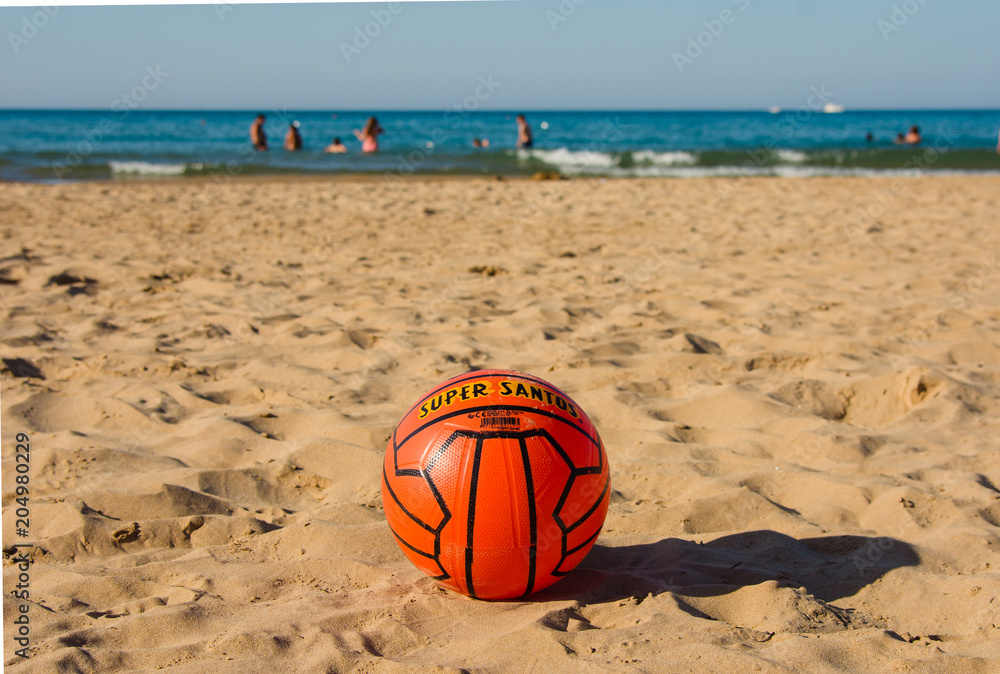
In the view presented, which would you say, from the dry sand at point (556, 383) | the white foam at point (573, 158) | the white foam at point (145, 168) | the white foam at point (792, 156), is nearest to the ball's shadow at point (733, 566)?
the dry sand at point (556, 383)

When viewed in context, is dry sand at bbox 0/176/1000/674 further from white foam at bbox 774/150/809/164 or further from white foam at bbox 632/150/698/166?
white foam at bbox 774/150/809/164

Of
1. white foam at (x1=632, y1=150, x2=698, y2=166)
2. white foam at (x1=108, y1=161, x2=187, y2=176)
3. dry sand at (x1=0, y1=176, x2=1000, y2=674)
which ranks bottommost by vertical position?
dry sand at (x1=0, y1=176, x2=1000, y2=674)

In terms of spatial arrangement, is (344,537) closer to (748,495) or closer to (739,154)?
(748,495)

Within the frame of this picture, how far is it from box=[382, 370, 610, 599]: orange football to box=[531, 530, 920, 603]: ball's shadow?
256 mm

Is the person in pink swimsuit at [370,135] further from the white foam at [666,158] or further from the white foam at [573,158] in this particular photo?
the white foam at [666,158]

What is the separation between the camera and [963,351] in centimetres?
511

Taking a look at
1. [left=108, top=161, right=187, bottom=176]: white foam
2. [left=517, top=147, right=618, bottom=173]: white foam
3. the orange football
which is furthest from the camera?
[left=517, top=147, right=618, bottom=173]: white foam

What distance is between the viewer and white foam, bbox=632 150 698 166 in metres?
22.6

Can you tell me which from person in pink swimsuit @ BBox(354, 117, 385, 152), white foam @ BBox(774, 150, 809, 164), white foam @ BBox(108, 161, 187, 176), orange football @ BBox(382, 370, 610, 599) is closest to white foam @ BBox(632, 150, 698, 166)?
white foam @ BBox(774, 150, 809, 164)

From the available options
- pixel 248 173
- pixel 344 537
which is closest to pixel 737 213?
pixel 344 537

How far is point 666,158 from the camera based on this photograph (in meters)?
23.2

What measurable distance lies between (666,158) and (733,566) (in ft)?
71.2

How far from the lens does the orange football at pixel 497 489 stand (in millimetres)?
2436

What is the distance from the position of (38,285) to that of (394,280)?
10.4 feet
